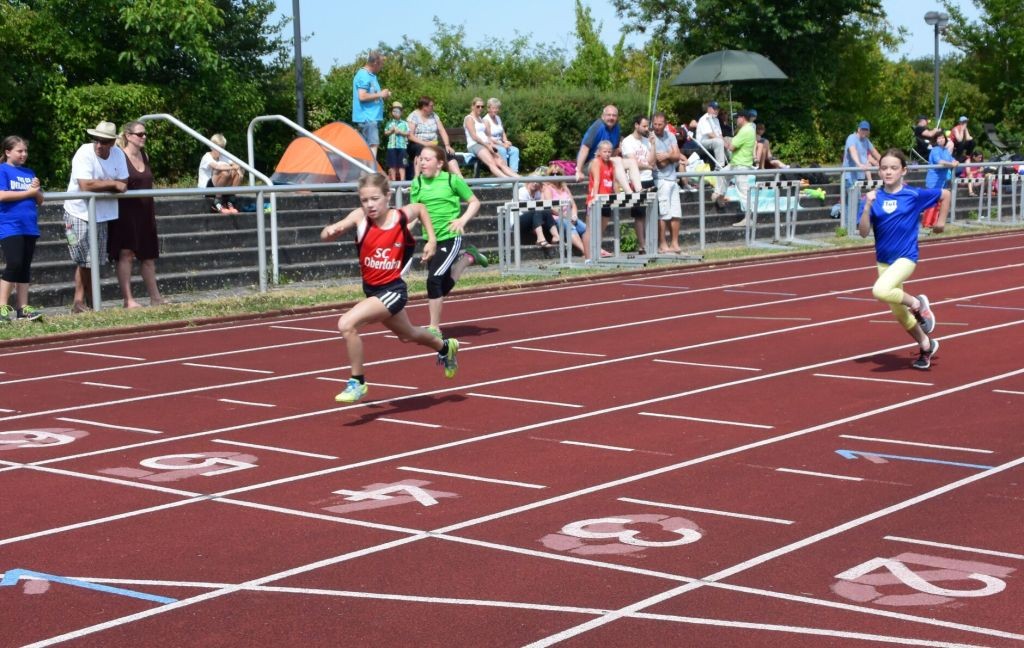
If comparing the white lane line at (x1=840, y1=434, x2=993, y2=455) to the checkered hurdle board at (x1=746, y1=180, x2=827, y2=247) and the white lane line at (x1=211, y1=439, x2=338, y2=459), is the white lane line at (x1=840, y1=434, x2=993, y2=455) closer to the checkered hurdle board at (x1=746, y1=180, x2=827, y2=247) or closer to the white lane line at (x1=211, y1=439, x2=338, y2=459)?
the white lane line at (x1=211, y1=439, x2=338, y2=459)

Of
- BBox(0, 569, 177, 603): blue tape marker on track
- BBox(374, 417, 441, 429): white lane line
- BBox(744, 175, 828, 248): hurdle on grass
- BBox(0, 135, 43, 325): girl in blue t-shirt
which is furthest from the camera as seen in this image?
BBox(744, 175, 828, 248): hurdle on grass

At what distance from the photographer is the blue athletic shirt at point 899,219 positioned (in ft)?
38.9

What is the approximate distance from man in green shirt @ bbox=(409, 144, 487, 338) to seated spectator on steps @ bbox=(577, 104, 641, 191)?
756 cm

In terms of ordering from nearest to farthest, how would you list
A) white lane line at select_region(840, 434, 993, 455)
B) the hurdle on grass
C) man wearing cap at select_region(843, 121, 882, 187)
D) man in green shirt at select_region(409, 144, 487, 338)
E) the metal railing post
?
white lane line at select_region(840, 434, 993, 455) < man in green shirt at select_region(409, 144, 487, 338) < the metal railing post < the hurdle on grass < man wearing cap at select_region(843, 121, 882, 187)

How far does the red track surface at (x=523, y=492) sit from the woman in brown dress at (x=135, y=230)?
2092 millimetres

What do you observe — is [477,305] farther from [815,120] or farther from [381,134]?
[815,120]

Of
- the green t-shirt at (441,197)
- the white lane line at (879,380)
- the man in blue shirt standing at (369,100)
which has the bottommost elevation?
the white lane line at (879,380)

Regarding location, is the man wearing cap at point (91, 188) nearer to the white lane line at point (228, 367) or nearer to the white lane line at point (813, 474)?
the white lane line at point (228, 367)

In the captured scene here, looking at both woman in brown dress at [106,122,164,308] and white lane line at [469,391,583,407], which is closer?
white lane line at [469,391,583,407]

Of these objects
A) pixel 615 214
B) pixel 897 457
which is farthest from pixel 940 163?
pixel 897 457

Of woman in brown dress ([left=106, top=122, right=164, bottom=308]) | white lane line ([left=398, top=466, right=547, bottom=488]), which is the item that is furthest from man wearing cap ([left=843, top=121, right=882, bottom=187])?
white lane line ([left=398, top=466, right=547, bottom=488])

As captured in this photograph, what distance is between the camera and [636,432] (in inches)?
373

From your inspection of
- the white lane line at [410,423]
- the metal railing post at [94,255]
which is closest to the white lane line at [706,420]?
the white lane line at [410,423]

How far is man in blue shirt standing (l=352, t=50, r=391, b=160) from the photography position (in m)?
22.6
